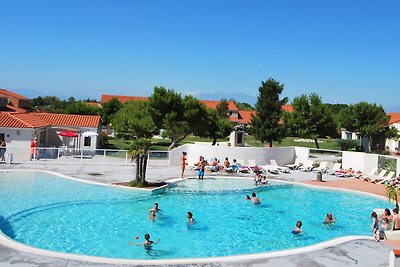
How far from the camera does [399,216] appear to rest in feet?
51.9

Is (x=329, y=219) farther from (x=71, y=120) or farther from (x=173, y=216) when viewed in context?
(x=71, y=120)

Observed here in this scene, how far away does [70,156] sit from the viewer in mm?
30828

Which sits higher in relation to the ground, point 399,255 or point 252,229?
point 399,255

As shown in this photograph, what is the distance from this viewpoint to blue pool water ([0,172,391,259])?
14.9 meters

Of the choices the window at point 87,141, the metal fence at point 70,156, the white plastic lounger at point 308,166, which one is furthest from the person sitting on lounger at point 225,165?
the window at point 87,141

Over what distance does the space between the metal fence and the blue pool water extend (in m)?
3.64

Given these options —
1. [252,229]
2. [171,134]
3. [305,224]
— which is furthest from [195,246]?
[171,134]

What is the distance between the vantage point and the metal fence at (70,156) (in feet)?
94.3

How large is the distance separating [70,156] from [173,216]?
14664mm

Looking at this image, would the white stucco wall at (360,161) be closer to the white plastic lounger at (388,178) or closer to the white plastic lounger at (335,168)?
the white plastic lounger at (335,168)

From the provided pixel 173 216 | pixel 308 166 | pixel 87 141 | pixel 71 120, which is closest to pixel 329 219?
pixel 173 216

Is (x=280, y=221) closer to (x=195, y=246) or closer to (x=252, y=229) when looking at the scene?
(x=252, y=229)

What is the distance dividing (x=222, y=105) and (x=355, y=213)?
83208mm

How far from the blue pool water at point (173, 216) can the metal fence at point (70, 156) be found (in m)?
3.64
